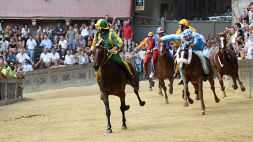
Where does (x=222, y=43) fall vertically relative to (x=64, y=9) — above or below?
below

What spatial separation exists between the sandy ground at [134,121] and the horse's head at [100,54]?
1619mm

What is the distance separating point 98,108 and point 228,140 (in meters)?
9.35

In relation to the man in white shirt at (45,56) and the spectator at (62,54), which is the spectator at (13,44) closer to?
the man in white shirt at (45,56)

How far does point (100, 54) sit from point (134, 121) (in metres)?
3.09

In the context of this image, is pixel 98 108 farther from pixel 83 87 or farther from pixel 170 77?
pixel 83 87

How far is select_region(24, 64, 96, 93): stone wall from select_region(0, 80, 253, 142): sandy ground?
6.42 metres

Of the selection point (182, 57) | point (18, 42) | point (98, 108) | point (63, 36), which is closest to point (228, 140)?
point (182, 57)

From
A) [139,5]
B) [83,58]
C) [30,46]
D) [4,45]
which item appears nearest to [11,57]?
[4,45]

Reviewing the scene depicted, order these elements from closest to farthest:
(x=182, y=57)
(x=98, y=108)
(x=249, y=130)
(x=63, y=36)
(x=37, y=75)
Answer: (x=249, y=130) < (x=182, y=57) < (x=98, y=108) < (x=37, y=75) < (x=63, y=36)

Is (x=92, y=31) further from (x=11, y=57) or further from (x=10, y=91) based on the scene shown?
(x=10, y=91)

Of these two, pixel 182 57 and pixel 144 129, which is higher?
pixel 182 57

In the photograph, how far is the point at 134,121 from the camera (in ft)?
70.0

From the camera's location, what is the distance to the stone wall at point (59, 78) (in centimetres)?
3669

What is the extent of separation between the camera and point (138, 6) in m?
46.8
